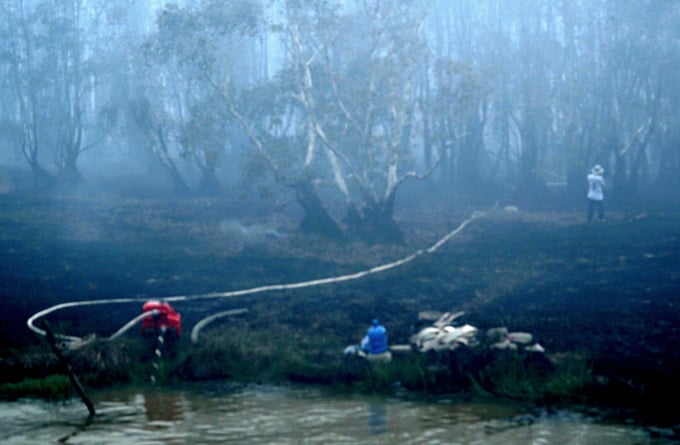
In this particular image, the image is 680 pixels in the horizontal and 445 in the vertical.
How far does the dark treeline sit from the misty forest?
160 mm

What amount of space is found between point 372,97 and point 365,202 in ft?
11.8

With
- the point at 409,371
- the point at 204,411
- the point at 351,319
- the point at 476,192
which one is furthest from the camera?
the point at 476,192

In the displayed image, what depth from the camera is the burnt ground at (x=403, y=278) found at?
13.9m

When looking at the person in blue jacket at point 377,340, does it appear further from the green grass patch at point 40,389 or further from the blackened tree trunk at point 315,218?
the blackened tree trunk at point 315,218

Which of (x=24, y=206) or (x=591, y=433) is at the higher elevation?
(x=24, y=206)

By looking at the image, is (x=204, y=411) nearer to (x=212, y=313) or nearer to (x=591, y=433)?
(x=591, y=433)

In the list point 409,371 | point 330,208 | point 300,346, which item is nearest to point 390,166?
point 330,208

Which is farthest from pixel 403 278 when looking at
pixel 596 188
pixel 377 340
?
pixel 596 188

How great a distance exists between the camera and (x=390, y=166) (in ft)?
95.1

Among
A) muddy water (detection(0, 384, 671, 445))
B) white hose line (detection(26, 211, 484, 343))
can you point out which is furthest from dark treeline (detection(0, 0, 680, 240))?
muddy water (detection(0, 384, 671, 445))

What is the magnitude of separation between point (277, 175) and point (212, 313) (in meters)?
12.7

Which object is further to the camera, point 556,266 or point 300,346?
point 556,266

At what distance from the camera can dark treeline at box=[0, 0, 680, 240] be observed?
2978cm

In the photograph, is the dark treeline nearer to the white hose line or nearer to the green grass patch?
the white hose line
